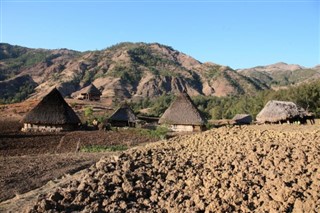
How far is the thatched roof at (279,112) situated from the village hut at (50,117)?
12.3 meters

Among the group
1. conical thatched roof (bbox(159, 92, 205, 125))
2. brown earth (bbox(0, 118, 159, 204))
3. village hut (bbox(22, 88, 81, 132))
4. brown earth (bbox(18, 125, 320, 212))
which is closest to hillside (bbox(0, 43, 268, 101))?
conical thatched roof (bbox(159, 92, 205, 125))


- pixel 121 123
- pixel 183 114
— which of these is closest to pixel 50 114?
pixel 121 123

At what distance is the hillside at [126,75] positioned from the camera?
85.1 meters

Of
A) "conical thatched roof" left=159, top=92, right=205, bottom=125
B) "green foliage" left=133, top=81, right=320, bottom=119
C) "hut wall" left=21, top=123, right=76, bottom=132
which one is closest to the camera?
"hut wall" left=21, top=123, right=76, bottom=132

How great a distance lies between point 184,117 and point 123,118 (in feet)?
20.3

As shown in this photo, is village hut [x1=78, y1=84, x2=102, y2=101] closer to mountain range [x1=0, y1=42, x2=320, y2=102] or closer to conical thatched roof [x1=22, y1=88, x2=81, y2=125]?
conical thatched roof [x1=22, y1=88, x2=81, y2=125]

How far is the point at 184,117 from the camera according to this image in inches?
1051

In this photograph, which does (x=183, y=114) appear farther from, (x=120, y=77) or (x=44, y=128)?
(x=120, y=77)

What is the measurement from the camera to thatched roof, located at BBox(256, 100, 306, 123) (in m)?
23.9

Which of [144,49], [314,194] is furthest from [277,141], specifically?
[144,49]

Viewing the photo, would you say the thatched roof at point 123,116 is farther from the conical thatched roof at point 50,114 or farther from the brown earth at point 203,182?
the brown earth at point 203,182

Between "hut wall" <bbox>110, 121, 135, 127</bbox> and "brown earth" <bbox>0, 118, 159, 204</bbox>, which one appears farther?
"hut wall" <bbox>110, 121, 135, 127</bbox>

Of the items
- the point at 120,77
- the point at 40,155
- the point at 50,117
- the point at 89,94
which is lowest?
the point at 40,155

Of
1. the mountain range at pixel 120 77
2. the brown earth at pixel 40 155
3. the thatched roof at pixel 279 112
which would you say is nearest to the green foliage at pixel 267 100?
the thatched roof at pixel 279 112
